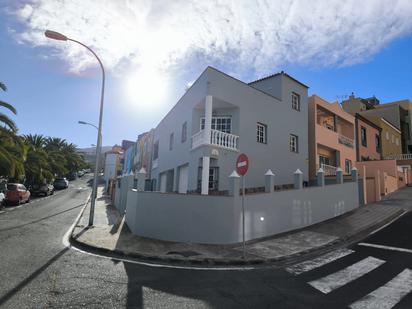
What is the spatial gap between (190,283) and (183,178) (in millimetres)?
11840

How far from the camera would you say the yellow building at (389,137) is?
3309cm

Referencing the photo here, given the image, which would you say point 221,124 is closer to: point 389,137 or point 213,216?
point 213,216

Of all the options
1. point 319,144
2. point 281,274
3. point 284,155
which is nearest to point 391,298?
point 281,274

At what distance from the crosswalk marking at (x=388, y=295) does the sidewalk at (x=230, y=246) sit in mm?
2787

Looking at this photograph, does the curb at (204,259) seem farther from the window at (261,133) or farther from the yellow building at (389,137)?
the yellow building at (389,137)

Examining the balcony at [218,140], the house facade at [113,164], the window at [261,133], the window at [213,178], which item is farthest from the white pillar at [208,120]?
the house facade at [113,164]

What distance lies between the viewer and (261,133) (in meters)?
17.0

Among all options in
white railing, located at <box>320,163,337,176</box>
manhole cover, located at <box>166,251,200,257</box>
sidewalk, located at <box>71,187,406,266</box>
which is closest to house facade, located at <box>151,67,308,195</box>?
white railing, located at <box>320,163,337,176</box>

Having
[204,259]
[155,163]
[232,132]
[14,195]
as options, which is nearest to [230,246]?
[204,259]

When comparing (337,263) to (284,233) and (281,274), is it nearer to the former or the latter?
(281,274)

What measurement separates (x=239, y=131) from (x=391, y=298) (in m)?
10.8

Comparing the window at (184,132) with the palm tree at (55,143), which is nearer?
the window at (184,132)

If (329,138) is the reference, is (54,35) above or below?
above

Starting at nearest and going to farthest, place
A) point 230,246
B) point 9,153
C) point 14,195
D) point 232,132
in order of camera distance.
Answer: point 230,246, point 232,132, point 9,153, point 14,195
